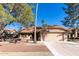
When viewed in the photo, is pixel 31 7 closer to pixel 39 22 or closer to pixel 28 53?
pixel 39 22

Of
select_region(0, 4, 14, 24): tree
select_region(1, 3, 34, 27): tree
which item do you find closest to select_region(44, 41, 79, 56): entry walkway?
select_region(1, 3, 34, 27): tree

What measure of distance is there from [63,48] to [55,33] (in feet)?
2.38

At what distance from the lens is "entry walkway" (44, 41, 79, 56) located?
387 inches

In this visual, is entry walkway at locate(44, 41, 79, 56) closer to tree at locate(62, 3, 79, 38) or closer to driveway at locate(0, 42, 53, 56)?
driveway at locate(0, 42, 53, 56)

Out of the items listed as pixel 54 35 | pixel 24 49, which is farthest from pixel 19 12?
pixel 54 35

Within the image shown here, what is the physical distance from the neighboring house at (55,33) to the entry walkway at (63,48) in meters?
0.20

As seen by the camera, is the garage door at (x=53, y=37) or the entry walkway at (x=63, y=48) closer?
the entry walkway at (x=63, y=48)

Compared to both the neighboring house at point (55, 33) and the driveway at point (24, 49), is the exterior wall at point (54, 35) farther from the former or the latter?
the driveway at point (24, 49)

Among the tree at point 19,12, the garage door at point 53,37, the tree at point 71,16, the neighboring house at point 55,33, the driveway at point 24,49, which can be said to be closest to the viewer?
the driveway at point 24,49

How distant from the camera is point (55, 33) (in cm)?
1048

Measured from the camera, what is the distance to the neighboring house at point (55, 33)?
402 inches

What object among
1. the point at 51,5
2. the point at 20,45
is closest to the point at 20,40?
the point at 20,45

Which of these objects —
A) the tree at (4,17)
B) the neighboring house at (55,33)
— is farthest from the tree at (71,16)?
the tree at (4,17)

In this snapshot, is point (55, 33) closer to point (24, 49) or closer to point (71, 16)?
point (71, 16)
